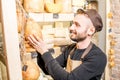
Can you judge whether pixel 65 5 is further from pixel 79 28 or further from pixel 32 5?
pixel 79 28

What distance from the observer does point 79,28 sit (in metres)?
1.63

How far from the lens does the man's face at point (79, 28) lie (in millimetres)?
1622

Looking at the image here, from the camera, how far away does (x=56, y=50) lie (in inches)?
88.7

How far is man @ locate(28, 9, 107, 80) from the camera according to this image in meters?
1.44

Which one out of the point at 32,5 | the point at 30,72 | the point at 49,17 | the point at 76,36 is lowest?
the point at 30,72

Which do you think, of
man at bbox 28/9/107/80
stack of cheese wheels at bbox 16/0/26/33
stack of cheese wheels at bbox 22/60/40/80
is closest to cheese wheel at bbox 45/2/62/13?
man at bbox 28/9/107/80

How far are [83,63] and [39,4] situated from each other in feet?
2.55

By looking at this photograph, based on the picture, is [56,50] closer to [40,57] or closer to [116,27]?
[40,57]

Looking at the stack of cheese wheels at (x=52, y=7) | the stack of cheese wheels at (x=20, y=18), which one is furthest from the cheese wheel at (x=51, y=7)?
the stack of cheese wheels at (x=20, y=18)

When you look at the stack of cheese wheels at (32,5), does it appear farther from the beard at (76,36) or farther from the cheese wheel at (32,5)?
the beard at (76,36)

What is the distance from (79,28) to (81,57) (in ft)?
0.71

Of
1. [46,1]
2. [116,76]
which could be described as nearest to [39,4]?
[46,1]

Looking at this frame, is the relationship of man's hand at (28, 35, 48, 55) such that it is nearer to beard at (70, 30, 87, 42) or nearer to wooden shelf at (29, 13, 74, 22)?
beard at (70, 30, 87, 42)

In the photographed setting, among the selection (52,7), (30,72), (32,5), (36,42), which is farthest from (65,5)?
(36,42)
